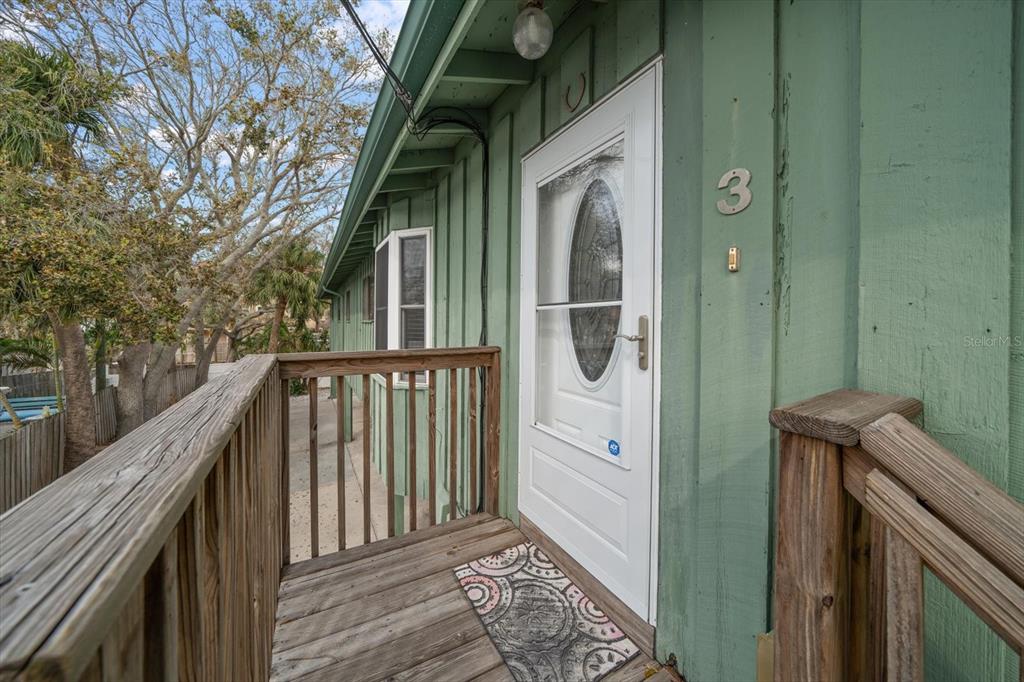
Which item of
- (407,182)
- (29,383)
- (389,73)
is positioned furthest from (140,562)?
(29,383)

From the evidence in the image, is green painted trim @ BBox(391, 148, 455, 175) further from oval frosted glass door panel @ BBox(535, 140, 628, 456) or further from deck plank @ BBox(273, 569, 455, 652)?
deck plank @ BBox(273, 569, 455, 652)

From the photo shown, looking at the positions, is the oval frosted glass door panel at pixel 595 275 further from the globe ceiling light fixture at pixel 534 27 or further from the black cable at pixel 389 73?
the black cable at pixel 389 73

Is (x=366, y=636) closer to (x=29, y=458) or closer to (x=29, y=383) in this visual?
(x=29, y=458)

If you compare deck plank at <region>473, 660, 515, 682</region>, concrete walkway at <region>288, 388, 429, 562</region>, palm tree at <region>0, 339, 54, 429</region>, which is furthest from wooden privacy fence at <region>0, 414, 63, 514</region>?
deck plank at <region>473, 660, 515, 682</region>

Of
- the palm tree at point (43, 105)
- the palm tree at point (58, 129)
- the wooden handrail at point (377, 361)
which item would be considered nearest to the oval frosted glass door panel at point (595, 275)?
the wooden handrail at point (377, 361)

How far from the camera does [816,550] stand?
827mm

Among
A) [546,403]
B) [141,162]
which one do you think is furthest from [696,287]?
[141,162]

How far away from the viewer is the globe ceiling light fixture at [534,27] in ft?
5.73

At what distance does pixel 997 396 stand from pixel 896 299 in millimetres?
261

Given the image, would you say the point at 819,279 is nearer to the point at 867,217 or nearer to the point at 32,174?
the point at 867,217

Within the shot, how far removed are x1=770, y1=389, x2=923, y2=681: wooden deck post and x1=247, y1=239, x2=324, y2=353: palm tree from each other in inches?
675

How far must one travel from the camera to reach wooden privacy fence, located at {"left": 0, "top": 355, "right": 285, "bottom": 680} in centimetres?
32

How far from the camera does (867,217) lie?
106 cm

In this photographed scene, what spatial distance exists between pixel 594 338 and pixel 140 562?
177 centimetres
